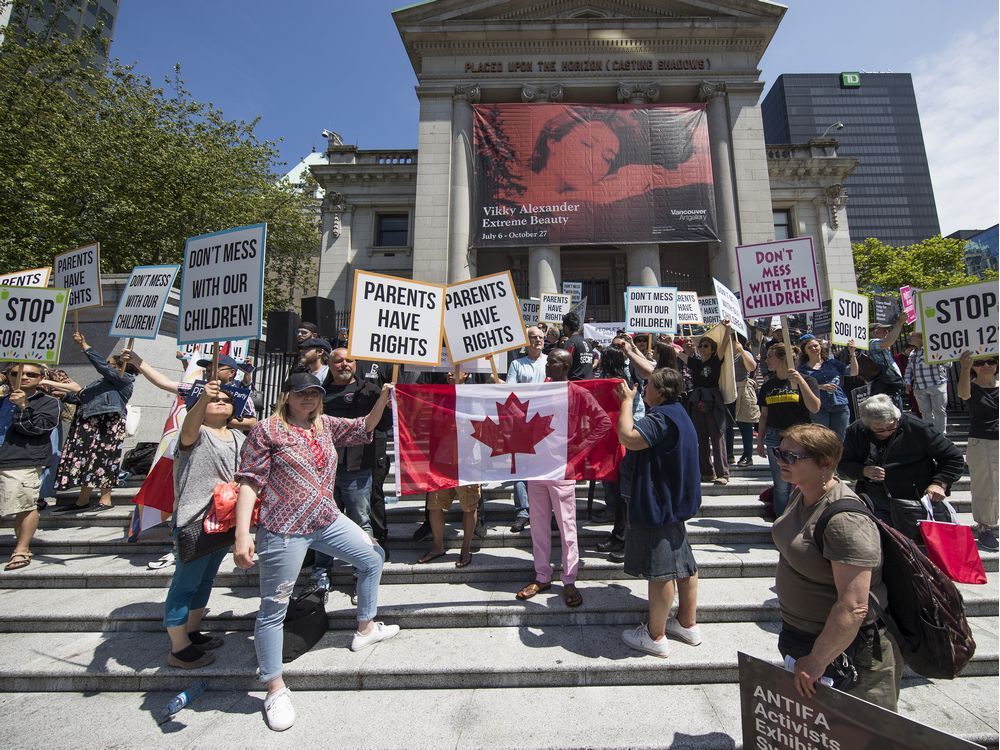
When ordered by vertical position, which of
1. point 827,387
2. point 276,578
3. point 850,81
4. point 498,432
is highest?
point 850,81

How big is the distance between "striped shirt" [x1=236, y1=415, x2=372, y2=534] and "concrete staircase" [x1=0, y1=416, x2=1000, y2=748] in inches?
49.6

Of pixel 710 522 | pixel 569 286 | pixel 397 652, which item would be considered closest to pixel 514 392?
pixel 397 652

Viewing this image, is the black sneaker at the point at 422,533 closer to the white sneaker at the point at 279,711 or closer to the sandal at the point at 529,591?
the sandal at the point at 529,591

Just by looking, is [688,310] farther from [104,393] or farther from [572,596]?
[104,393]

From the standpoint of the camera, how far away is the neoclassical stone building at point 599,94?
2056 cm

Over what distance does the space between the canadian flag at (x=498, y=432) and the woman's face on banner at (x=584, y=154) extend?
1762 centimetres

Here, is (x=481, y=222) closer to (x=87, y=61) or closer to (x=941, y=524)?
(x=87, y=61)

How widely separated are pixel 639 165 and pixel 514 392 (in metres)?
18.8

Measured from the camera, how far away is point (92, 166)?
56.9ft

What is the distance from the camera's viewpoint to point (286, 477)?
333 centimetres

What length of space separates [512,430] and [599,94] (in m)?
22.5

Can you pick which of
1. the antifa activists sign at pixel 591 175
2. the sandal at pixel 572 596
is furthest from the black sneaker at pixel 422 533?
the antifa activists sign at pixel 591 175

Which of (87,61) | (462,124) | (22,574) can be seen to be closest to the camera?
(22,574)

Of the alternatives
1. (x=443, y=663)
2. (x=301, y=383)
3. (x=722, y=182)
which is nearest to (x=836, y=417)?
(x=443, y=663)
